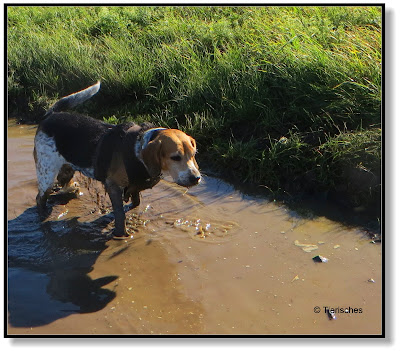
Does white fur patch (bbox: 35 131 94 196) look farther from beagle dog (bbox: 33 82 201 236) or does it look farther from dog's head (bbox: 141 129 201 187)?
dog's head (bbox: 141 129 201 187)

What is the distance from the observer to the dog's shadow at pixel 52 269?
456cm

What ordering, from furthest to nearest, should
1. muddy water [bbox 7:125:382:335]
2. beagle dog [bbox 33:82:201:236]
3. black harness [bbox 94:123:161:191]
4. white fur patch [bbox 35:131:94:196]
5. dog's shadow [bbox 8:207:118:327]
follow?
white fur patch [bbox 35:131:94:196]
black harness [bbox 94:123:161:191]
beagle dog [bbox 33:82:201:236]
dog's shadow [bbox 8:207:118:327]
muddy water [bbox 7:125:382:335]

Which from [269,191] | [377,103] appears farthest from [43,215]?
[377,103]

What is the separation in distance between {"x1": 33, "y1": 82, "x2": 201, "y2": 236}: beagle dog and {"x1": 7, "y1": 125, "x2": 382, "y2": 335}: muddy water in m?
0.37

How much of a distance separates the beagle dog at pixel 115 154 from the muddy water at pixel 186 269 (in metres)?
0.37

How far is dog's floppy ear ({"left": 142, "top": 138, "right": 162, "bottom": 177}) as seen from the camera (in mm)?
→ 5020

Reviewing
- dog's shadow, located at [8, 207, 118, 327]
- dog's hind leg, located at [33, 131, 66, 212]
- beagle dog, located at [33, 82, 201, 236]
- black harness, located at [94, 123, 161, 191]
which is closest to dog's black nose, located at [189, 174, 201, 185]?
beagle dog, located at [33, 82, 201, 236]

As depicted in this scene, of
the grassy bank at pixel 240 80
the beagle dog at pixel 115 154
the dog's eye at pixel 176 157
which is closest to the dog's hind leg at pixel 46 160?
the beagle dog at pixel 115 154

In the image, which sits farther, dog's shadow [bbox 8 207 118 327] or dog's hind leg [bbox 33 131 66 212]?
dog's hind leg [bbox 33 131 66 212]

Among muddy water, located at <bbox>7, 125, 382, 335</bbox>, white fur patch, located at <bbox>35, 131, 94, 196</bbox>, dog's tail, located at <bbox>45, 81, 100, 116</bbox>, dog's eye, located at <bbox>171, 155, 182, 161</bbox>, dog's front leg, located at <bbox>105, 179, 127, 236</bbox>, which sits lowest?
muddy water, located at <bbox>7, 125, 382, 335</bbox>

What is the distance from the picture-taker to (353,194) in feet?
19.9

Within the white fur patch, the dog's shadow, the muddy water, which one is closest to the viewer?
the muddy water

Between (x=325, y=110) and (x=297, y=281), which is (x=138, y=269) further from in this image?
(x=325, y=110)

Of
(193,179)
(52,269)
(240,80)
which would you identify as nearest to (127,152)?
(193,179)
